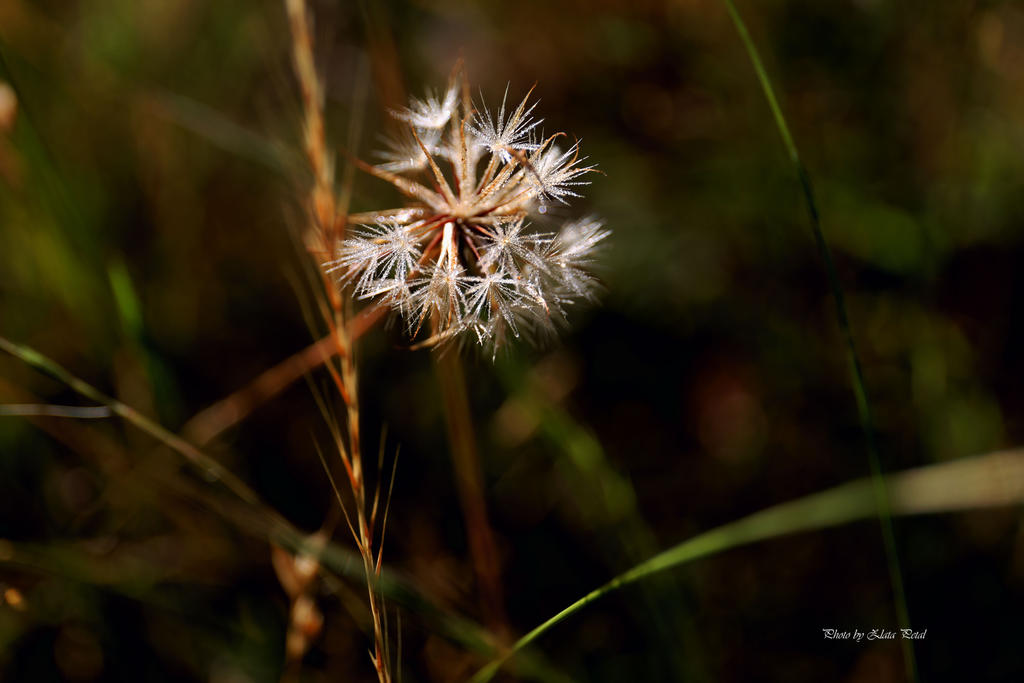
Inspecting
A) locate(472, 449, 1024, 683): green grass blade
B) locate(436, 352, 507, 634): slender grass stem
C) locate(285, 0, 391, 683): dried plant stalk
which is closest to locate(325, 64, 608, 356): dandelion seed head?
locate(285, 0, 391, 683): dried plant stalk

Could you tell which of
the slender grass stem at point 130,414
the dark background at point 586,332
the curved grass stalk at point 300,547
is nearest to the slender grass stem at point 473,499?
the dark background at point 586,332

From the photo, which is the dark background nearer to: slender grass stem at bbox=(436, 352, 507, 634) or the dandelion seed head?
slender grass stem at bbox=(436, 352, 507, 634)

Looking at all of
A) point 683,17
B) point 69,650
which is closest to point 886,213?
point 683,17

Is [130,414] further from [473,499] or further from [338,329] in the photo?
[473,499]

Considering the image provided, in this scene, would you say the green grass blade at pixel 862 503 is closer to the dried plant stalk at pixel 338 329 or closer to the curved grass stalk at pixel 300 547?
the curved grass stalk at pixel 300 547

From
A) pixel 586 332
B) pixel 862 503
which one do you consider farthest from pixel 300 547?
pixel 586 332

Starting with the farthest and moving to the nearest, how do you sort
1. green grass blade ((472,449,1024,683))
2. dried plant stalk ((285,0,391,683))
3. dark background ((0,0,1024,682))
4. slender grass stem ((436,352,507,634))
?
dark background ((0,0,1024,682)) → slender grass stem ((436,352,507,634)) → green grass blade ((472,449,1024,683)) → dried plant stalk ((285,0,391,683))
